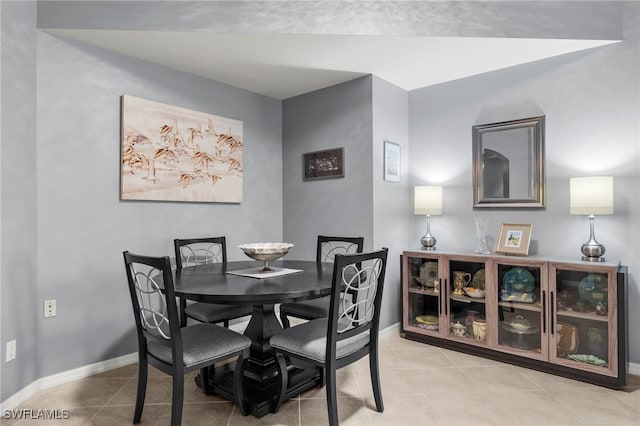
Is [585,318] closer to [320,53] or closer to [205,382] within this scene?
[205,382]

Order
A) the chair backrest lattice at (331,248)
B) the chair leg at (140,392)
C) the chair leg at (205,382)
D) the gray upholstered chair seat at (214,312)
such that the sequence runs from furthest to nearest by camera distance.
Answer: the chair backrest lattice at (331,248)
the gray upholstered chair seat at (214,312)
the chair leg at (205,382)
the chair leg at (140,392)

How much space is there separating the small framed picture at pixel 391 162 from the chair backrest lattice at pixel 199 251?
1.57 metres

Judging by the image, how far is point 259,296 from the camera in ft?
5.68

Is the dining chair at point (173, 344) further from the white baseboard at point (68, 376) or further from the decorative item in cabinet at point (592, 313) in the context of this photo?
the decorative item in cabinet at point (592, 313)

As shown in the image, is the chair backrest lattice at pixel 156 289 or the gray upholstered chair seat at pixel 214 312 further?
the gray upholstered chair seat at pixel 214 312

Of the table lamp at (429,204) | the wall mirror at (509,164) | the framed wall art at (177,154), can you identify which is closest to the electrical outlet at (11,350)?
the framed wall art at (177,154)

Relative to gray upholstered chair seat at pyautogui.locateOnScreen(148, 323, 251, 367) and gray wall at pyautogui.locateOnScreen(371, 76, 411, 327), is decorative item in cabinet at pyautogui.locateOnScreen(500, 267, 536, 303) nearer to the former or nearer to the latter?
gray wall at pyautogui.locateOnScreen(371, 76, 411, 327)

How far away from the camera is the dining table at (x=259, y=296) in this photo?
5.77 ft

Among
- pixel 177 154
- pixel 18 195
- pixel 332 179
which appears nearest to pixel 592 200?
pixel 332 179

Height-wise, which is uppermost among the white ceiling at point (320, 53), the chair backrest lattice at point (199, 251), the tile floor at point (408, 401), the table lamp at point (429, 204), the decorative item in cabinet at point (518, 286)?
the white ceiling at point (320, 53)

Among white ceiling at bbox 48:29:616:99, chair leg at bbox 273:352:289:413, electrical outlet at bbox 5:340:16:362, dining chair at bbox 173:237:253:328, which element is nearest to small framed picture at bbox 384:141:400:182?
white ceiling at bbox 48:29:616:99

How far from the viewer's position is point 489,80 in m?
3.31

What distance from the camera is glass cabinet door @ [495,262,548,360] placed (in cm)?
267

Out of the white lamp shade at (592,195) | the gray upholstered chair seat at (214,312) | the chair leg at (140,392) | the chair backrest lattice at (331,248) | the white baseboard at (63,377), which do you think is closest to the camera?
the chair leg at (140,392)
